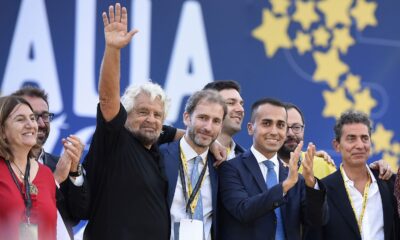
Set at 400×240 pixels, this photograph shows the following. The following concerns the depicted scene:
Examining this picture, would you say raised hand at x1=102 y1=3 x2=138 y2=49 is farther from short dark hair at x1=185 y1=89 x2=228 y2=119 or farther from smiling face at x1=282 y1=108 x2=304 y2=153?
smiling face at x1=282 y1=108 x2=304 y2=153

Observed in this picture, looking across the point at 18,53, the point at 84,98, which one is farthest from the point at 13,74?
the point at 84,98

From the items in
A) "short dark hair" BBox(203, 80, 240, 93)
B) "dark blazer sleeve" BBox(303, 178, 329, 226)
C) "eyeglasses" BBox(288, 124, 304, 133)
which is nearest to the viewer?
"dark blazer sleeve" BBox(303, 178, 329, 226)

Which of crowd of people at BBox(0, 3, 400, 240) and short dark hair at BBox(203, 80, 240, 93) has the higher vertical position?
short dark hair at BBox(203, 80, 240, 93)

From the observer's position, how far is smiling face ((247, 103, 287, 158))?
15.7 feet

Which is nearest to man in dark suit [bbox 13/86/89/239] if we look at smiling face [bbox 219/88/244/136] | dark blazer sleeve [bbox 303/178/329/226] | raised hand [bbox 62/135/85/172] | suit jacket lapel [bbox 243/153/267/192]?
raised hand [bbox 62/135/85/172]

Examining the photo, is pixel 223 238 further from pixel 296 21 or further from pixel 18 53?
pixel 296 21

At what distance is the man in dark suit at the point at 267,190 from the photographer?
4473mm

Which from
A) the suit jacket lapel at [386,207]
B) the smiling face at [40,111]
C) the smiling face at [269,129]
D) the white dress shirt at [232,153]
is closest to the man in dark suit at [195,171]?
the smiling face at [269,129]

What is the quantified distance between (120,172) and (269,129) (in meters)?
0.94

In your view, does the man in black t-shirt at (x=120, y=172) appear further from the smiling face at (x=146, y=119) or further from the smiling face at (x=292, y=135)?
the smiling face at (x=292, y=135)

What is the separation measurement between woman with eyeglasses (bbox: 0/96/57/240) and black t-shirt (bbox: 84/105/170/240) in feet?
1.24

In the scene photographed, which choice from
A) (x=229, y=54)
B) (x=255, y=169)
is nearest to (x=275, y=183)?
(x=255, y=169)

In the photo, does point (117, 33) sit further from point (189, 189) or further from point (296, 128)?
point (296, 128)

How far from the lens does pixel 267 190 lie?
14.8 feet
